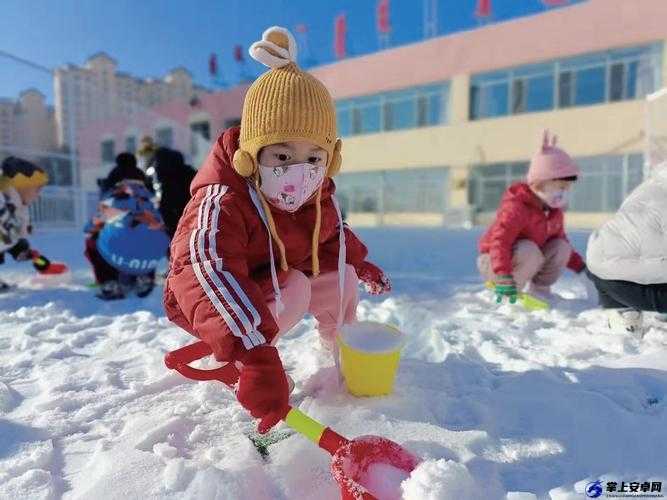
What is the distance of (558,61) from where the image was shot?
12094 millimetres

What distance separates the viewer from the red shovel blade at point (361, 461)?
94 cm

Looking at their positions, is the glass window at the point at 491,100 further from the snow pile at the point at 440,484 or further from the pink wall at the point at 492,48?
the snow pile at the point at 440,484

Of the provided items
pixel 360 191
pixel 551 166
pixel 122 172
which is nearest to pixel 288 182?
pixel 551 166

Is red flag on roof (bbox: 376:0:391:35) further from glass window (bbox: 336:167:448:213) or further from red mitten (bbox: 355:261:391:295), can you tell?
red mitten (bbox: 355:261:391:295)

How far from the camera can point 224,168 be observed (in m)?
1.41

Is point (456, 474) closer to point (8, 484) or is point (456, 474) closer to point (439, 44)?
point (8, 484)

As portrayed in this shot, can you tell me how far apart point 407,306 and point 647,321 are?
1143mm

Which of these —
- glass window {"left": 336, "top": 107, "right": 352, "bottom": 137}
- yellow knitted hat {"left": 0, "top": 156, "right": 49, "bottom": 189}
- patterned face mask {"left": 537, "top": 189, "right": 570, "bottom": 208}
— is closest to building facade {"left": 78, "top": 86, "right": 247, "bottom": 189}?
glass window {"left": 336, "top": 107, "right": 352, "bottom": 137}

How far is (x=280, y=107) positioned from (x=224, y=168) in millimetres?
247

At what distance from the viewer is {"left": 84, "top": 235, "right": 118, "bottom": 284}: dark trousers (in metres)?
3.27

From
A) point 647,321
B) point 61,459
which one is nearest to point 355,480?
point 61,459

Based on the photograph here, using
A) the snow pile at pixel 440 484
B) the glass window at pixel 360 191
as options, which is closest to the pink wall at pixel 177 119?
the glass window at pixel 360 191

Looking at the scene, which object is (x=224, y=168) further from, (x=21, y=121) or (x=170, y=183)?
(x=21, y=121)

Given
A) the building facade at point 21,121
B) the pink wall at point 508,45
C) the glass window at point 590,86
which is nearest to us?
the building facade at point 21,121
